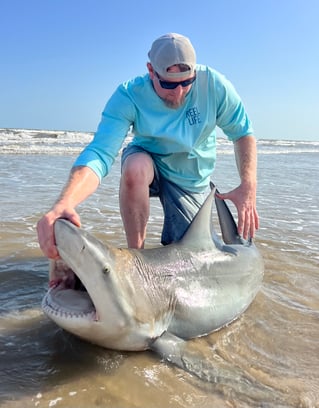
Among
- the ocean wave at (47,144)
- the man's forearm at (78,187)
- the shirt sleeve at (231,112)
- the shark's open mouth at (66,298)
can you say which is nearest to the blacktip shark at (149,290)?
the shark's open mouth at (66,298)

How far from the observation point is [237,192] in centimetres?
308

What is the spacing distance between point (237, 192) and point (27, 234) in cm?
226

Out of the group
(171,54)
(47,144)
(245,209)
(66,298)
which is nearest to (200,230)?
(245,209)

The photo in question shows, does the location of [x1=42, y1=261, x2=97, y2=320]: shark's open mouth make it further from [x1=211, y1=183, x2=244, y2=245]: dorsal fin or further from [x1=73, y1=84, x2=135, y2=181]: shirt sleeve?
[x1=211, y1=183, x2=244, y2=245]: dorsal fin

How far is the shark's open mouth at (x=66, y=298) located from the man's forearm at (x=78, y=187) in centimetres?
30

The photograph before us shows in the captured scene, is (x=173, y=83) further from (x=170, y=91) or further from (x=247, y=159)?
(x=247, y=159)

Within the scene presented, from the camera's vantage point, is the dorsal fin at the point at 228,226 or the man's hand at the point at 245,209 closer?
the man's hand at the point at 245,209

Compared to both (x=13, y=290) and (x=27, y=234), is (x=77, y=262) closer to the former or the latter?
(x=13, y=290)

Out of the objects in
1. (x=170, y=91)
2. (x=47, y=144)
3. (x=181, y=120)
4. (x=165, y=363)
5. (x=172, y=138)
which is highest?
(x=170, y=91)

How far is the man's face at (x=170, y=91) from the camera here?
316 cm

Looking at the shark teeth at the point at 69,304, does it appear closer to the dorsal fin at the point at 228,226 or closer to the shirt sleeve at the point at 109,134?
the shirt sleeve at the point at 109,134

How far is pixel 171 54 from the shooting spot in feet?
9.74

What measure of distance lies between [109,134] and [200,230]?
0.87m

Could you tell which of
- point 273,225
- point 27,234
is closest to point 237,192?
point 27,234
